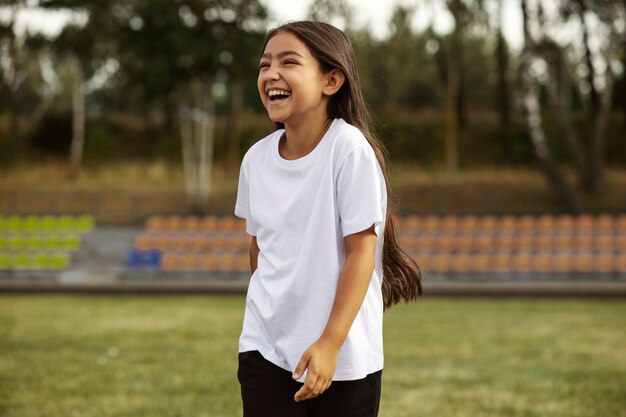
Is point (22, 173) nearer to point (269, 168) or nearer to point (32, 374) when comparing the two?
point (32, 374)

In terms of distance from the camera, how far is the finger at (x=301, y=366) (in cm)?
243

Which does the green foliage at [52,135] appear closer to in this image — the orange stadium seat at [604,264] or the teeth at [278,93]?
the orange stadium seat at [604,264]

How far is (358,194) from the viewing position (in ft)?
8.14

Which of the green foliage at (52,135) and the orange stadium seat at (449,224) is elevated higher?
A: the green foliage at (52,135)

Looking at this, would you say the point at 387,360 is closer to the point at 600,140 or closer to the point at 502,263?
the point at 502,263

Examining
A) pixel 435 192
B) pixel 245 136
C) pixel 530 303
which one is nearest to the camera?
pixel 530 303

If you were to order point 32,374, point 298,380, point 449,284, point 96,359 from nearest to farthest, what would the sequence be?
point 298,380 → point 32,374 → point 96,359 → point 449,284

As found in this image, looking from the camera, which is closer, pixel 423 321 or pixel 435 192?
pixel 423 321

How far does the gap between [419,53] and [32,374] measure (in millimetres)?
43666

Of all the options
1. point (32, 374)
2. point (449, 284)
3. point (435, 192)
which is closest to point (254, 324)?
point (32, 374)

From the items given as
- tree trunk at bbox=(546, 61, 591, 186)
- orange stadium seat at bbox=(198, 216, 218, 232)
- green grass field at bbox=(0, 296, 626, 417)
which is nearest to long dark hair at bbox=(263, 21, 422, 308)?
green grass field at bbox=(0, 296, 626, 417)

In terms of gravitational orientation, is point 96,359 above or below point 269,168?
below

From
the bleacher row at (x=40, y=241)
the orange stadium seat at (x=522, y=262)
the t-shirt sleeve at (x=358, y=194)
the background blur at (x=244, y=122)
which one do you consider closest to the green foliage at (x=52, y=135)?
the background blur at (x=244, y=122)

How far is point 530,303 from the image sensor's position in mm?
15234
